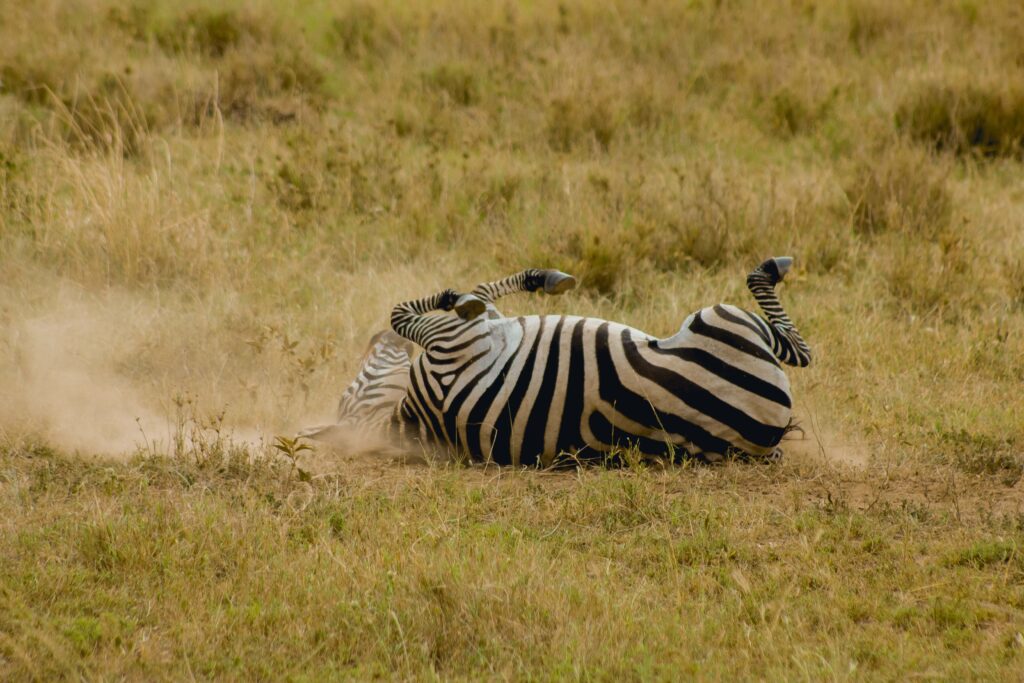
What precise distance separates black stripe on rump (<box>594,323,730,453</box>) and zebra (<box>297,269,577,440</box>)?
63 cm

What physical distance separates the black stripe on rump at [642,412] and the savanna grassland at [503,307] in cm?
20

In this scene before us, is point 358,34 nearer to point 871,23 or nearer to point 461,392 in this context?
point 871,23

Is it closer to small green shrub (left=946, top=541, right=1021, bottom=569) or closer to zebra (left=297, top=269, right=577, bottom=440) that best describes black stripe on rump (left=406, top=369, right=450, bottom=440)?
zebra (left=297, top=269, right=577, bottom=440)

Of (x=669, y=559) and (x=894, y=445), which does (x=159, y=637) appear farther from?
(x=894, y=445)

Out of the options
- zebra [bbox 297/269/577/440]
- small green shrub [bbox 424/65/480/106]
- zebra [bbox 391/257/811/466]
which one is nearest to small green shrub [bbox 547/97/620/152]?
small green shrub [bbox 424/65/480/106]

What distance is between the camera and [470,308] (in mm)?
4930

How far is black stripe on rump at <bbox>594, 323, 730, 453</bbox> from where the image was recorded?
462cm

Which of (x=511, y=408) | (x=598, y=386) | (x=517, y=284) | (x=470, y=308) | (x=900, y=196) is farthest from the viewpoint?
(x=900, y=196)

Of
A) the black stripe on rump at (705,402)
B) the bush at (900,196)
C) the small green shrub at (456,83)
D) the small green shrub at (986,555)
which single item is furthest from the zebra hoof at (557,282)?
the small green shrub at (456,83)

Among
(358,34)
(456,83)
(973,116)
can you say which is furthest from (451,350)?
(358,34)

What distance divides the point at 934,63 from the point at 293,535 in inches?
348

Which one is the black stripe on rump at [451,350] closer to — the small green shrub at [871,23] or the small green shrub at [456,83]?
the small green shrub at [456,83]

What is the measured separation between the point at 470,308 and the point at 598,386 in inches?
26.0

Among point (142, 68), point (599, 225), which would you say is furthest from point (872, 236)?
point (142, 68)
